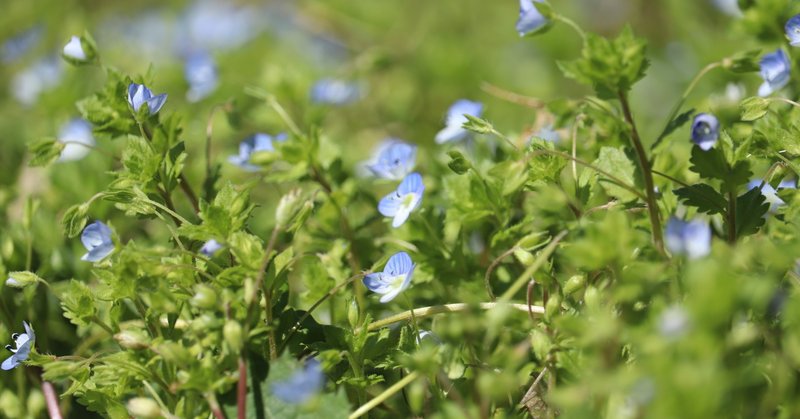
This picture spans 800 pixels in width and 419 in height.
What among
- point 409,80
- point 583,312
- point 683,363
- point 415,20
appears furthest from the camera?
point 415,20

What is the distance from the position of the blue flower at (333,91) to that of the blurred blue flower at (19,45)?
95 cm

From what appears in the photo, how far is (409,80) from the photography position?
2.17 meters

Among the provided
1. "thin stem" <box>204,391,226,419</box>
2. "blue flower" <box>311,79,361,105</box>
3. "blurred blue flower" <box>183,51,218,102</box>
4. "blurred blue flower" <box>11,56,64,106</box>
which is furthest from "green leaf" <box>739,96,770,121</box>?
"blurred blue flower" <box>11,56,64,106</box>

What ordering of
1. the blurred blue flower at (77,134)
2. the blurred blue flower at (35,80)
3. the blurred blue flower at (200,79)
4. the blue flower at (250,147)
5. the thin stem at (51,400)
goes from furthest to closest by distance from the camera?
the blurred blue flower at (35,80) < the blurred blue flower at (200,79) < the blurred blue flower at (77,134) < the blue flower at (250,147) < the thin stem at (51,400)

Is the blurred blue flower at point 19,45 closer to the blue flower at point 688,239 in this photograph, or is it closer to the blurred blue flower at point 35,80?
the blurred blue flower at point 35,80

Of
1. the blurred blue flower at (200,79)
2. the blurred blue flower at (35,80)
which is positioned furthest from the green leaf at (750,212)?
the blurred blue flower at (35,80)

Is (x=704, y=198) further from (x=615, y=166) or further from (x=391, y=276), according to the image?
(x=391, y=276)

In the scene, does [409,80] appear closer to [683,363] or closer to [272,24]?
[272,24]

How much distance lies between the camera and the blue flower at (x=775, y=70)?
3.33 feet

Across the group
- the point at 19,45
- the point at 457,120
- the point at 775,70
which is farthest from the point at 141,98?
the point at 19,45

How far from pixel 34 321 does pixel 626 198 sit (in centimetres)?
76

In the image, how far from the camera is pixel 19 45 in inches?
87.3

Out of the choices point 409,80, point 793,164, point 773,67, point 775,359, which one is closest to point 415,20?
point 409,80

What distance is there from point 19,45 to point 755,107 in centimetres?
197
